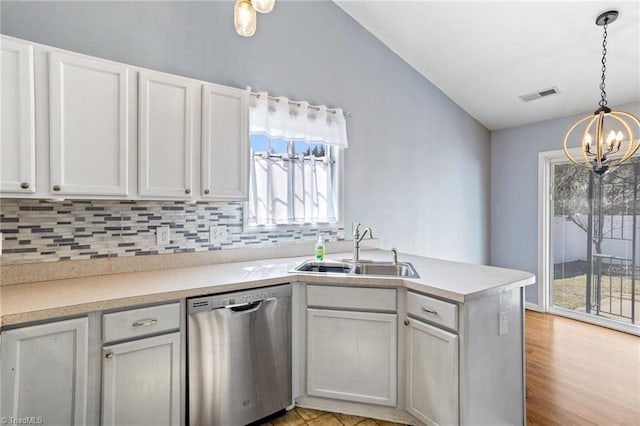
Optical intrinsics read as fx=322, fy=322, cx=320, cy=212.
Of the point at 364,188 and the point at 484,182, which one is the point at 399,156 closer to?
the point at 364,188

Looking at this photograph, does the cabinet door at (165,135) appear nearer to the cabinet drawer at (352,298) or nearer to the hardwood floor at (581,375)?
the cabinet drawer at (352,298)

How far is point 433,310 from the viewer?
172 cm

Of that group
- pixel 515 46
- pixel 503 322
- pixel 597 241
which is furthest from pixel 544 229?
pixel 503 322

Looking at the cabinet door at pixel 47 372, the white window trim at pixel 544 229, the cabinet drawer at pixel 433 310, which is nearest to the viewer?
the cabinet door at pixel 47 372

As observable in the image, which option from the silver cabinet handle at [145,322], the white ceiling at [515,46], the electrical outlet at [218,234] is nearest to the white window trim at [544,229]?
the white ceiling at [515,46]

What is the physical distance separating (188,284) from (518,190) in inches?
164

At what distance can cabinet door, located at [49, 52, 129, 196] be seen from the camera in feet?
5.20

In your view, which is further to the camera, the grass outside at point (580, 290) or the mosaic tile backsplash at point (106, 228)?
the grass outside at point (580, 290)

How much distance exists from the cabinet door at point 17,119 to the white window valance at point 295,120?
1.31 meters

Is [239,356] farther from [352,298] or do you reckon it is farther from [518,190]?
[518,190]

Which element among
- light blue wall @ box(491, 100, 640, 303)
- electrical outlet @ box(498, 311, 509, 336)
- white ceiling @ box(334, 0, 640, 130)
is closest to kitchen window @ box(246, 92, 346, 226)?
white ceiling @ box(334, 0, 640, 130)

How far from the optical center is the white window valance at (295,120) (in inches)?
99.7

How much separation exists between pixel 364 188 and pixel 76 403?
2603 millimetres

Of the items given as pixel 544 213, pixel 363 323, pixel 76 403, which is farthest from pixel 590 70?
pixel 76 403
